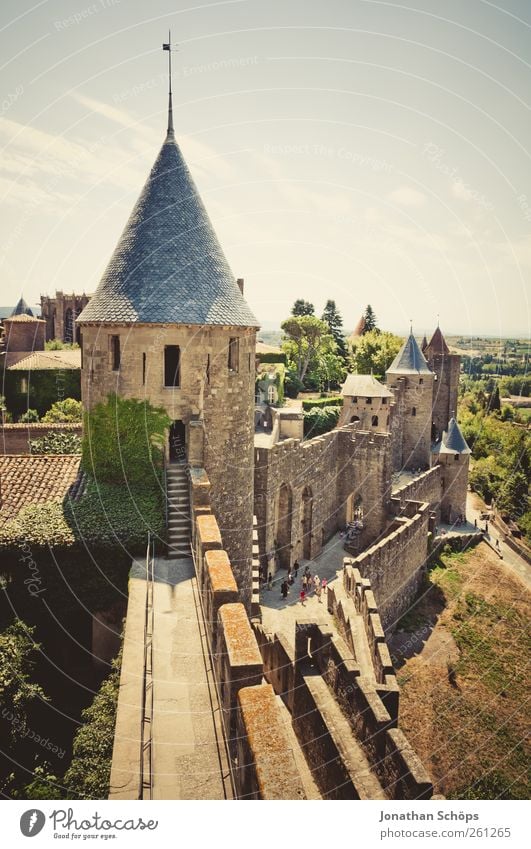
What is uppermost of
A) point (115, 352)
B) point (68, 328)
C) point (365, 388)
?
point (68, 328)

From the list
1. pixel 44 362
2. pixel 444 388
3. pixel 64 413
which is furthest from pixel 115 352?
pixel 444 388

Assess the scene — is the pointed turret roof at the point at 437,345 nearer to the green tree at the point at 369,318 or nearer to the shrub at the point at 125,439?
the green tree at the point at 369,318

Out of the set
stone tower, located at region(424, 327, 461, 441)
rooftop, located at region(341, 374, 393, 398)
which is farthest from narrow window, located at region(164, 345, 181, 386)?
stone tower, located at region(424, 327, 461, 441)

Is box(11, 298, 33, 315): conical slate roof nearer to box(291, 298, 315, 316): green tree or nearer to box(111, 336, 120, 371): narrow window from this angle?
box(291, 298, 315, 316): green tree

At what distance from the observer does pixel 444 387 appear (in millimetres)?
46219

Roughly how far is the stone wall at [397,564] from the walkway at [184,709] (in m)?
11.1

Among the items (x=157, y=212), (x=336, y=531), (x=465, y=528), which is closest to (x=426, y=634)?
(x=336, y=531)

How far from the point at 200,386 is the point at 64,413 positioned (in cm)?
1815

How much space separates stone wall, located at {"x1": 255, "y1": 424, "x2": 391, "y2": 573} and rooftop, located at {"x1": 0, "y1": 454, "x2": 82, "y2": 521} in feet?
29.8

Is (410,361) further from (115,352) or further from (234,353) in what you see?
(115,352)

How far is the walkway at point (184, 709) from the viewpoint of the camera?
6.51 m

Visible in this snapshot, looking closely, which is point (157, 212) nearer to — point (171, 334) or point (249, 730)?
point (171, 334)

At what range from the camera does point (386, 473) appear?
29.6m
